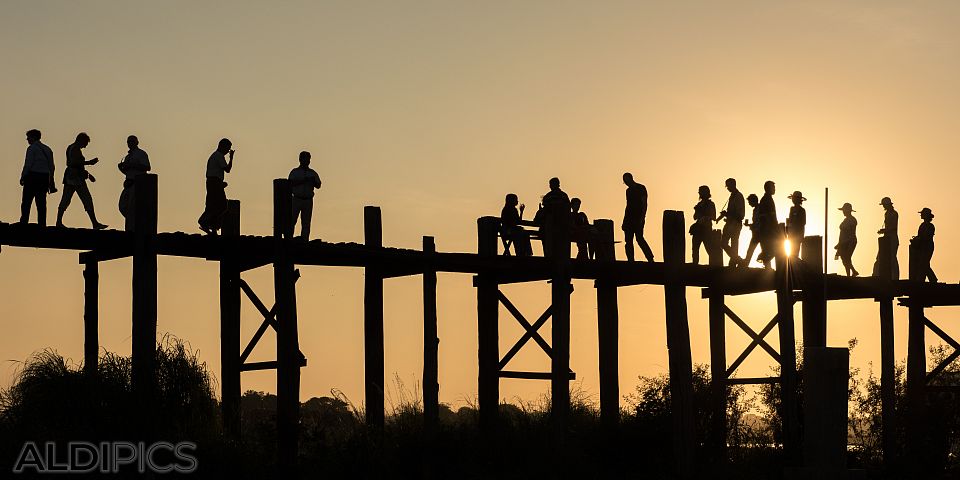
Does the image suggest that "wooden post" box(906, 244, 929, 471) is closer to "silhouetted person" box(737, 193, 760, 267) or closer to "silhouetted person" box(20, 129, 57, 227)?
"silhouetted person" box(737, 193, 760, 267)

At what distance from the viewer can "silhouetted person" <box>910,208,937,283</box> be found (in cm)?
2714

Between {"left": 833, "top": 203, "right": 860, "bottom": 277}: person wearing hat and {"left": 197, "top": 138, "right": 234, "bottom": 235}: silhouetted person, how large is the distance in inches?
449

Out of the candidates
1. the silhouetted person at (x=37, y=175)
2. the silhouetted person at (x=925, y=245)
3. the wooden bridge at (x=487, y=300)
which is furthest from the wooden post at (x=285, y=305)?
the silhouetted person at (x=925, y=245)

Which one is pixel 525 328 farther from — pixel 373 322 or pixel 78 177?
pixel 78 177

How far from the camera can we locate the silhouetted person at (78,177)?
766 inches

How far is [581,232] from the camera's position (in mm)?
23750

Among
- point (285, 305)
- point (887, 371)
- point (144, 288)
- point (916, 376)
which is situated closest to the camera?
point (144, 288)

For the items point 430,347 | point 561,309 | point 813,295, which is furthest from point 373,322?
point 813,295

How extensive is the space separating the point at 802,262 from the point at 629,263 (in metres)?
2.96

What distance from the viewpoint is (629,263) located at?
2353 centimetres

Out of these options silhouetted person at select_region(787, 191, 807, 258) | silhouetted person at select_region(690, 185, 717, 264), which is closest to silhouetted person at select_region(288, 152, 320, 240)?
silhouetted person at select_region(690, 185, 717, 264)

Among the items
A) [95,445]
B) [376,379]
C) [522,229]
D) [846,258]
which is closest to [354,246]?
[376,379]

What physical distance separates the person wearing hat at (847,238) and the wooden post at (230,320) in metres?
10.9

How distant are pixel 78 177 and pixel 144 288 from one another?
75.5 inches
